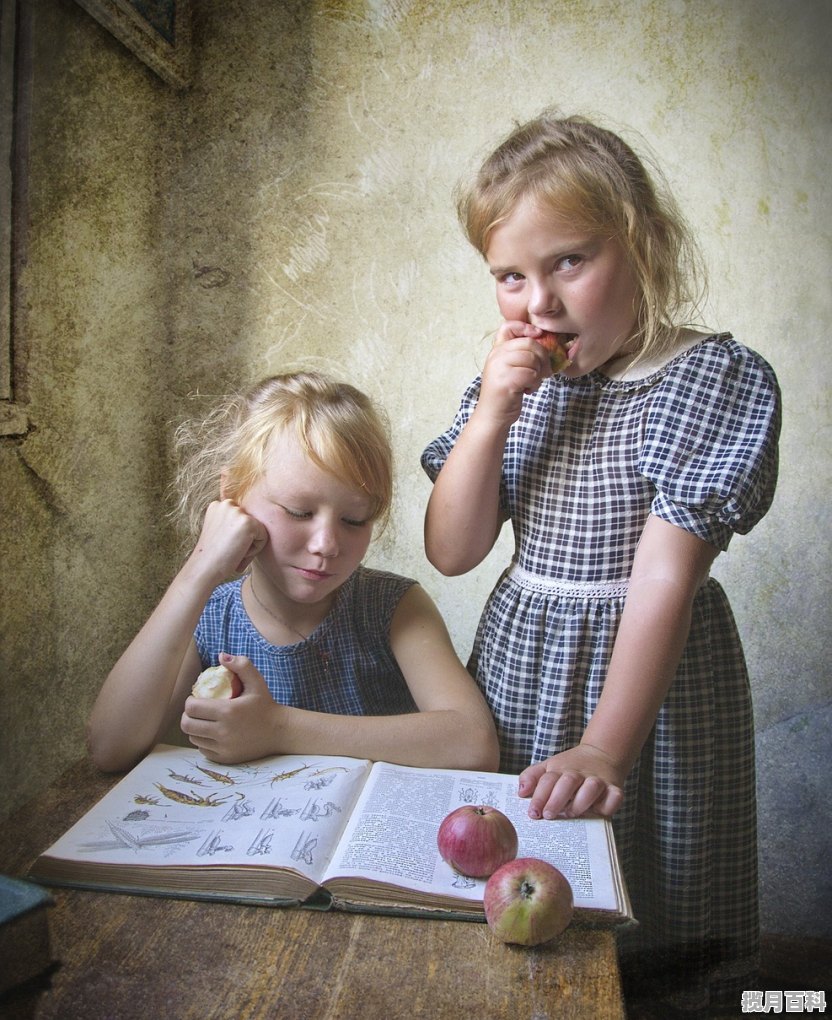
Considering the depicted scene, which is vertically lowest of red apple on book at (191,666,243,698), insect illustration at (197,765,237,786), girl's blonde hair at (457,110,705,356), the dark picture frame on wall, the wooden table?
the wooden table

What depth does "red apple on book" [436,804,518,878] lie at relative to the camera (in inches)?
20.5

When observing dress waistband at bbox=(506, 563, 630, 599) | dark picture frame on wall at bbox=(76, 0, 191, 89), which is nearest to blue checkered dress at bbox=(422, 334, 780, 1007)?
dress waistband at bbox=(506, 563, 630, 599)

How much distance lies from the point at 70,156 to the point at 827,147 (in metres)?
0.61

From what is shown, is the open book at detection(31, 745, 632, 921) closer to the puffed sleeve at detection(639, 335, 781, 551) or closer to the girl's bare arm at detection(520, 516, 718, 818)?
the girl's bare arm at detection(520, 516, 718, 818)

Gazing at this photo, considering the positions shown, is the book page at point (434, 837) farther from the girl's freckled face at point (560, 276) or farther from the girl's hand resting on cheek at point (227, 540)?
the girl's freckled face at point (560, 276)

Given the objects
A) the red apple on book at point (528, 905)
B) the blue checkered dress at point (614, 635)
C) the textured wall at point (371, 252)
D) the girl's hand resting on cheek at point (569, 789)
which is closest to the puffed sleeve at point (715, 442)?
the blue checkered dress at point (614, 635)

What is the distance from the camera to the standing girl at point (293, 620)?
71 cm

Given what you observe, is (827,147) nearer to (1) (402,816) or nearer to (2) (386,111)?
(2) (386,111)

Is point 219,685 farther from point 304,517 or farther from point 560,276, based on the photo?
point 560,276

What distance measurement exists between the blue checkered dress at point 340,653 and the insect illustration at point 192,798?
0.23 metres

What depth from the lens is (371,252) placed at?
973mm

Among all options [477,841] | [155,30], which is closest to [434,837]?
[477,841]

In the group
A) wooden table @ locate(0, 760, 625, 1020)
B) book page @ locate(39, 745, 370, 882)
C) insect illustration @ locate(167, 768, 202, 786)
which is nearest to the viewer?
wooden table @ locate(0, 760, 625, 1020)

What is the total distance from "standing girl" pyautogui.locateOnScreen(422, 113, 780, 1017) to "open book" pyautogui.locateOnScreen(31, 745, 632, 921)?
0.26 feet
